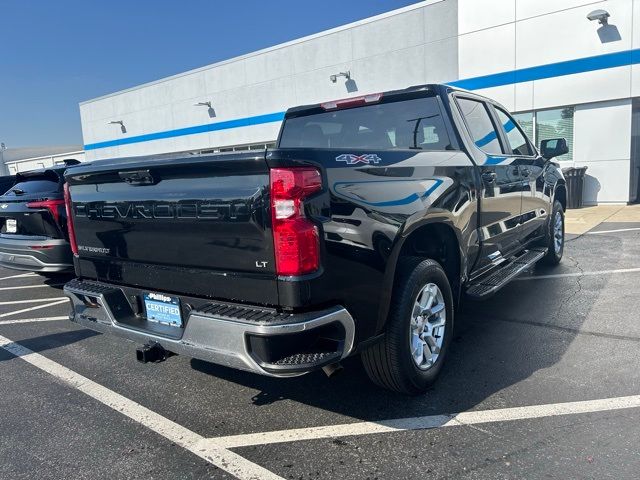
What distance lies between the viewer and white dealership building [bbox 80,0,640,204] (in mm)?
12375

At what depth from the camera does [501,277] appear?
4.29 m

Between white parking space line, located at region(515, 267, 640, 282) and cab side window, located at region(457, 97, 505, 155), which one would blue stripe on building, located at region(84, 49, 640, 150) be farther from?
cab side window, located at region(457, 97, 505, 155)

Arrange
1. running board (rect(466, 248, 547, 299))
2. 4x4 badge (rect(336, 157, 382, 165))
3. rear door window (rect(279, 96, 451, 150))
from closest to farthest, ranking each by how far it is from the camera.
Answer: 1. 4x4 badge (rect(336, 157, 382, 165))
2. running board (rect(466, 248, 547, 299))
3. rear door window (rect(279, 96, 451, 150))

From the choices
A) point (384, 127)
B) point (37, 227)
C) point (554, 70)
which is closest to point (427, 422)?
point (384, 127)

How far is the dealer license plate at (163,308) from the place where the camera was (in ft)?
9.31

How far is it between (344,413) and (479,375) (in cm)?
107

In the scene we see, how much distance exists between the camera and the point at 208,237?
2.64 meters

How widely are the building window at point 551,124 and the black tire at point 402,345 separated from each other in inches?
461

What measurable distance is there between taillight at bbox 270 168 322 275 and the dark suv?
434cm

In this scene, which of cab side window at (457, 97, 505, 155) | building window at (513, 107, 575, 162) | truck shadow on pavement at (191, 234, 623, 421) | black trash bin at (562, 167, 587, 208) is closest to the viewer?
truck shadow on pavement at (191, 234, 623, 421)

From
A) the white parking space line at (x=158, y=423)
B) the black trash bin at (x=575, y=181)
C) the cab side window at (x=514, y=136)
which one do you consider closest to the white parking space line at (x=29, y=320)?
the white parking space line at (x=158, y=423)

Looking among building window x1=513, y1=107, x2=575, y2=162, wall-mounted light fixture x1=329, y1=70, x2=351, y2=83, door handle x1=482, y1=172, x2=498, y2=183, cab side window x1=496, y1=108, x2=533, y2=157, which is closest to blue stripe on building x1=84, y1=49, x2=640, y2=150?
building window x1=513, y1=107, x2=575, y2=162

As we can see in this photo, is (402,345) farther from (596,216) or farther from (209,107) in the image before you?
(209,107)

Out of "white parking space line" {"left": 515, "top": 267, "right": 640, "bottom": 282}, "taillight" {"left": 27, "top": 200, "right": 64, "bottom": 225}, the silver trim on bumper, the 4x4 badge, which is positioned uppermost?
the 4x4 badge
